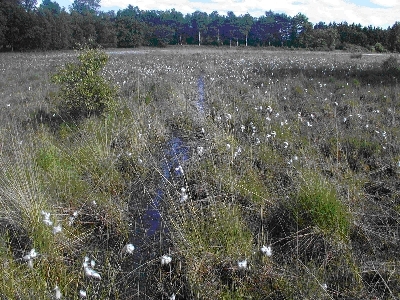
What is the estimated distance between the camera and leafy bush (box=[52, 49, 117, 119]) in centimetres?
920

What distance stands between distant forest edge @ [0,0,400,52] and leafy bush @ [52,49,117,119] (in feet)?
1.66

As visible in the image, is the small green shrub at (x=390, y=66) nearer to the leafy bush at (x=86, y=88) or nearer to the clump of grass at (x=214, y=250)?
the leafy bush at (x=86, y=88)

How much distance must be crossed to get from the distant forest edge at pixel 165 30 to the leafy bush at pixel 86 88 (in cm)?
51

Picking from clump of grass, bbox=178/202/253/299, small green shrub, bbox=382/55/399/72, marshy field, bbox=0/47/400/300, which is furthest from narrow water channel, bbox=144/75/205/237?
small green shrub, bbox=382/55/399/72

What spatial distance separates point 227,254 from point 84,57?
22.9ft

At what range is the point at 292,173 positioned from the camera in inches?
222

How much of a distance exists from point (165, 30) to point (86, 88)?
63532 millimetres

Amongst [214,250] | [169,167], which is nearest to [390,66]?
[169,167]

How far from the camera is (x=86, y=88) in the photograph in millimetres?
9203

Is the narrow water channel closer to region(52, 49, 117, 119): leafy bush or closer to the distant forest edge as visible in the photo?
region(52, 49, 117, 119): leafy bush

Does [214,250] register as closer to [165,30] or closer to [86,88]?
[86,88]

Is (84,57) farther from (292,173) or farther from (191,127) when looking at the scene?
(292,173)

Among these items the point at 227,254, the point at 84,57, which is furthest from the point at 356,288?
the point at 84,57

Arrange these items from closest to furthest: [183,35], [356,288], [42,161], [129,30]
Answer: [356,288] → [42,161] → [129,30] → [183,35]
